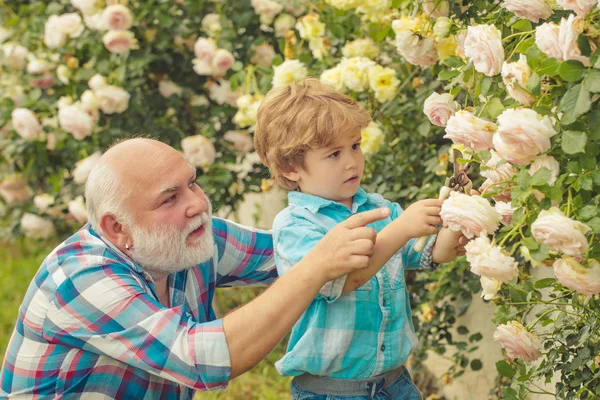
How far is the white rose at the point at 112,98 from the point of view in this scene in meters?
3.76

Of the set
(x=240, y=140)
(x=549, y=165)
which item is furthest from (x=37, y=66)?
(x=549, y=165)

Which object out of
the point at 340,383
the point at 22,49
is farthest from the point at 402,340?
the point at 22,49

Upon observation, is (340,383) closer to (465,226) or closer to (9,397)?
(465,226)

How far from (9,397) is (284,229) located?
86cm

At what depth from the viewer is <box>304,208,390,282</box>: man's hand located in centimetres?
175

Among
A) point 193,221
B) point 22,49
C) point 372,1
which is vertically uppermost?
point 372,1

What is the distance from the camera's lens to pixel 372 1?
8.62 feet

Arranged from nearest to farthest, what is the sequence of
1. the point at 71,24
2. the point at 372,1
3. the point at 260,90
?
1. the point at 372,1
2. the point at 260,90
3. the point at 71,24

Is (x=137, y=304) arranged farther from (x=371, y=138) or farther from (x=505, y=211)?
(x=371, y=138)

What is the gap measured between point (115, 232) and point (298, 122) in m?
0.56

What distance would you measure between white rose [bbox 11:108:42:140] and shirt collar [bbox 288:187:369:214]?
2269 millimetres

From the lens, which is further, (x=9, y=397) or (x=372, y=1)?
(x=372, y=1)

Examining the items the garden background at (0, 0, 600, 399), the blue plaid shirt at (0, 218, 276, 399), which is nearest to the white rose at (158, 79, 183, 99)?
the garden background at (0, 0, 600, 399)

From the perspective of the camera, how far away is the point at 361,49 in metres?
2.84
